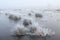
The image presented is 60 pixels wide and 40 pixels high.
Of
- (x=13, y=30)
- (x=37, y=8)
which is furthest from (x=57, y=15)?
(x=13, y=30)

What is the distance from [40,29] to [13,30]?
379mm

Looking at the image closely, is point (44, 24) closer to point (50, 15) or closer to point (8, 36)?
point (50, 15)

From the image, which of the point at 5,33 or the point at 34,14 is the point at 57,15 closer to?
the point at 34,14

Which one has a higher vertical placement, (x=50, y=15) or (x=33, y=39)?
(x=50, y=15)

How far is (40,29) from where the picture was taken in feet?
7.24

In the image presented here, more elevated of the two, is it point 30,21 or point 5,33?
point 30,21

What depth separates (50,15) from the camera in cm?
225

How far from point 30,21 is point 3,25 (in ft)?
1.26

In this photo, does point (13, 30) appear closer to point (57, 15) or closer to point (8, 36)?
point (8, 36)

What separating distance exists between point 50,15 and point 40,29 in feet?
0.82

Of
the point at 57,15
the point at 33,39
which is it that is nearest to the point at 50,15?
the point at 57,15

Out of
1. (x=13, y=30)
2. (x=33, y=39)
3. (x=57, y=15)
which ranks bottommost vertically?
(x=33, y=39)
